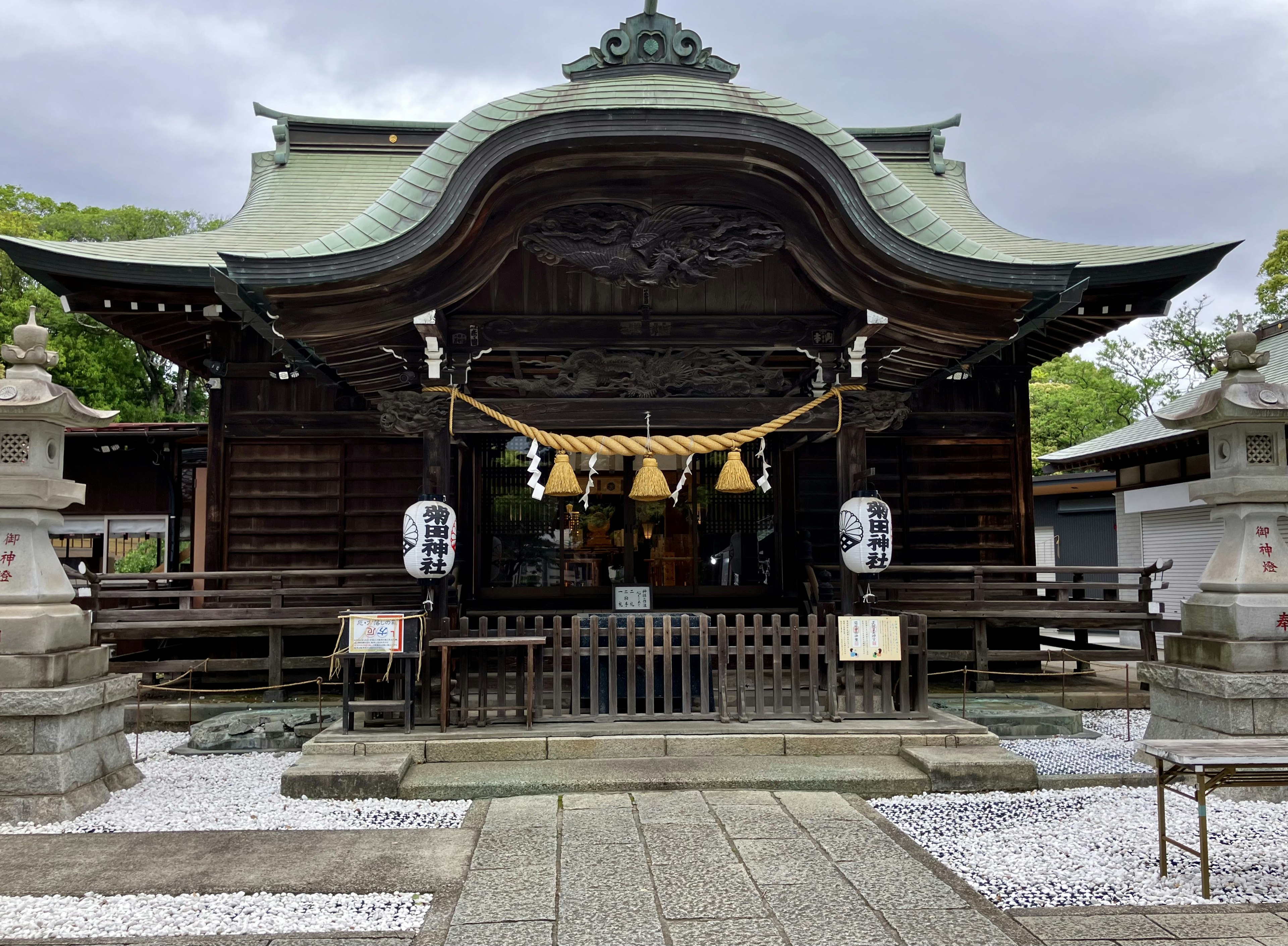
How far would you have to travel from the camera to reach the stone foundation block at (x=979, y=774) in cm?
604

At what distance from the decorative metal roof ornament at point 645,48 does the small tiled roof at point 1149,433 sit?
8.64m

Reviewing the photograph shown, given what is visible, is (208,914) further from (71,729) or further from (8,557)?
(8,557)

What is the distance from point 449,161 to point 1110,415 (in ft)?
121

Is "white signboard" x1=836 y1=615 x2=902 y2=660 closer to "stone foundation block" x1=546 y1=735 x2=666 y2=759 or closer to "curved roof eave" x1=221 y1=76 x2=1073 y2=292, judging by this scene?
"stone foundation block" x1=546 y1=735 x2=666 y2=759

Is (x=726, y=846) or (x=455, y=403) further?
(x=455, y=403)

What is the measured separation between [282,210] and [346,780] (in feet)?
31.5

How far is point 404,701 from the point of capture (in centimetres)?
680

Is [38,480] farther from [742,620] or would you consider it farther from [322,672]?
[742,620]

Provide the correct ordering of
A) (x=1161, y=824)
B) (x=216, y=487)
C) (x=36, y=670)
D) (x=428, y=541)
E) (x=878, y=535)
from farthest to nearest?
(x=216, y=487) < (x=878, y=535) < (x=428, y=541) < (x=36, y=670) < (x=1161, y=824)

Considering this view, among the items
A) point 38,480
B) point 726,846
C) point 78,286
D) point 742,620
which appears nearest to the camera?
point 726,846

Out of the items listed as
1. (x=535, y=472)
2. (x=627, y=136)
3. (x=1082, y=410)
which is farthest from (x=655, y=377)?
(x=1082, y=410)

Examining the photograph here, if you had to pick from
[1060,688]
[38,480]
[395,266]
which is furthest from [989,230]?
[38,480]

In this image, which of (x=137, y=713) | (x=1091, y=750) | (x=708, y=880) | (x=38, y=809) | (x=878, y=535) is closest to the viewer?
(x=708, y=880)

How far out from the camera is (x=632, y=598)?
8.88 metres
